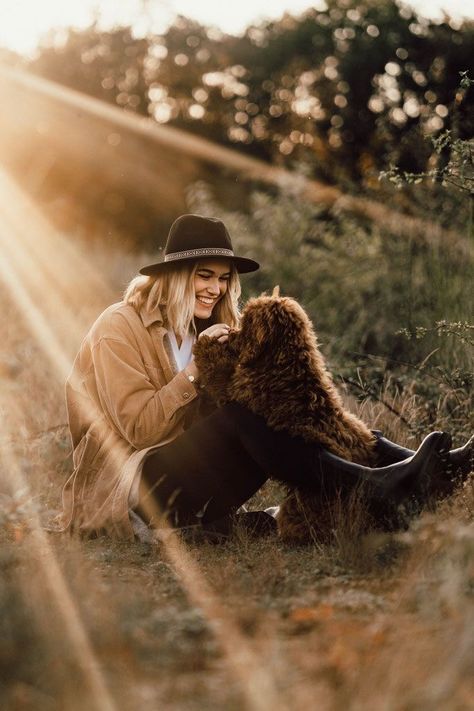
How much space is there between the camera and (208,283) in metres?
4.38

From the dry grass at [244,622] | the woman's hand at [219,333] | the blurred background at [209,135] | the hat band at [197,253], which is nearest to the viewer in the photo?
the dry grass at [244,622]

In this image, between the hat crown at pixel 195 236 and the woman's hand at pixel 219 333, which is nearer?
the woman's hand at pixel 219 333

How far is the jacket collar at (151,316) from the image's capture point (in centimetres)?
426

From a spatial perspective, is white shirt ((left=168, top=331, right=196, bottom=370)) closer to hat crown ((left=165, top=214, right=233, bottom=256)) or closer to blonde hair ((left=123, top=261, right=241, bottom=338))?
blonde hair ((left=123, top=261, right=241, bottom=338))

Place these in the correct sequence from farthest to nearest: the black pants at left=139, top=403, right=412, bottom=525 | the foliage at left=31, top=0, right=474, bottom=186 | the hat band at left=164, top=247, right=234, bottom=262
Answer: the foliage at left=31, top=0, right=474, bottom=186 < the hat band at left=164, top=247, right=234, bottom=262 < the black pants at left=139, top=403, right=412, bottom=525

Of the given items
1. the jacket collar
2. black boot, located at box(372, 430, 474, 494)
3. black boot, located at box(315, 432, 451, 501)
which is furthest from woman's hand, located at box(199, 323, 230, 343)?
black boot, located at box(372, 430, 474, 494)

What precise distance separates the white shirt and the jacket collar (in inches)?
3.5

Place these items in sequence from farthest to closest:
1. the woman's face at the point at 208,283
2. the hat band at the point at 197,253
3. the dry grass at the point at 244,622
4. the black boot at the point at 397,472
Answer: the woman's face at the point at 208,283, the hat band at the point at 197,253, the black boot at the point at 397,472, the dry grass at the point at 244,622

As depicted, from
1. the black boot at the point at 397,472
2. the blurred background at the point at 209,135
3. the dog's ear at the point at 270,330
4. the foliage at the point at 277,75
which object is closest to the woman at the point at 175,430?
the black boot at the point at 397,472

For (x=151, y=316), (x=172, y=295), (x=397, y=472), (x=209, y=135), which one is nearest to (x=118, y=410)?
(x=151, y=316)

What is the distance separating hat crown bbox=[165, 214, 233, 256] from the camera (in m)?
4.28

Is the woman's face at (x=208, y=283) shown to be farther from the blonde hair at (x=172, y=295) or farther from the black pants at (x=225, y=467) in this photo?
the black pants at (x=225, y=467)

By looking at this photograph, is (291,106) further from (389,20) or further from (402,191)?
(402,191)

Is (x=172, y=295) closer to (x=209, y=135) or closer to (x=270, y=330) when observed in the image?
(x=270, y=330)
